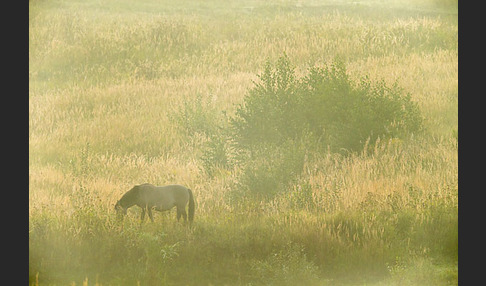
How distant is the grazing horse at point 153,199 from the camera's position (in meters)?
7.53

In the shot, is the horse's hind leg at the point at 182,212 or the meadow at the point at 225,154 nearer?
the meadow at the point at 225,154

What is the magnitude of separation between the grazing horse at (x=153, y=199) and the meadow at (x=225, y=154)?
0.16 m

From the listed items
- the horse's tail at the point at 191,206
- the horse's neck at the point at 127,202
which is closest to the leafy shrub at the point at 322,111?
the horse's tail at the point at 191,206

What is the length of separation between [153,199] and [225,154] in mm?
1343

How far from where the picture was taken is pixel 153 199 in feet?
24.7

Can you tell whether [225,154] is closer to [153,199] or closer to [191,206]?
[191,206]

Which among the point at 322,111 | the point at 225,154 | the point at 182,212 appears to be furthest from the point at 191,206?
the point at 322,111

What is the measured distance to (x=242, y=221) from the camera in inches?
306

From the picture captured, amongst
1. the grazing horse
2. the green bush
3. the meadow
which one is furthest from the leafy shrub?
the grazing horse

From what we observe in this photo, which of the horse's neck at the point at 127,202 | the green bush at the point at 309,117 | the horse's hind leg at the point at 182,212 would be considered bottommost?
the horse's hind leg at the point at 182,212

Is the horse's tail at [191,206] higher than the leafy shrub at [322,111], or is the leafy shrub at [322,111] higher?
the leafy shrub at [322,111]

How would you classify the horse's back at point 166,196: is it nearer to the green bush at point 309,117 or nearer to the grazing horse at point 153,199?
the grazing horse at point 153,199

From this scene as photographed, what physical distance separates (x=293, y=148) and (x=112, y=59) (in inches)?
128

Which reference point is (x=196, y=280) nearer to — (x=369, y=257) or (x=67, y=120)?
(x=369, y=257)
